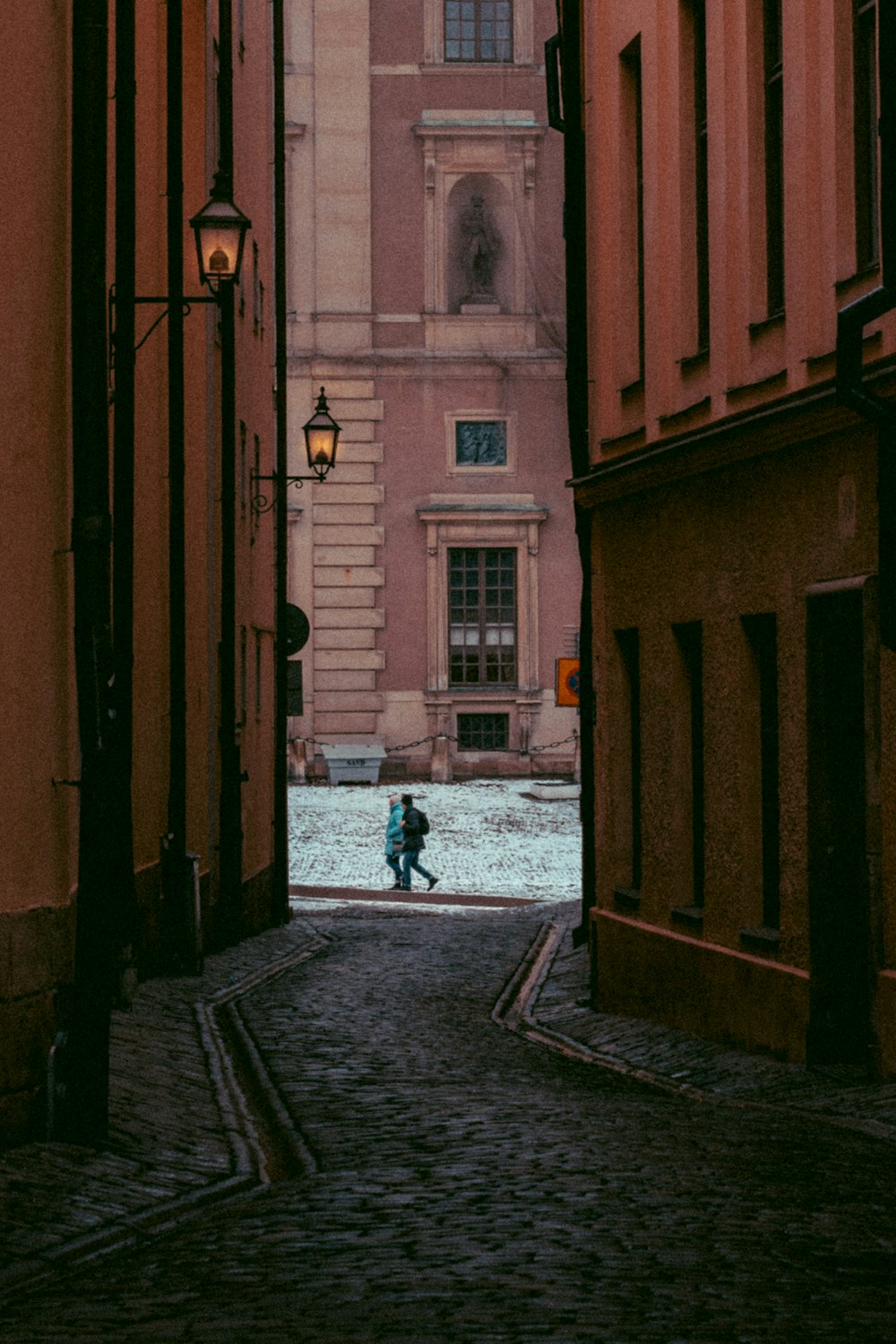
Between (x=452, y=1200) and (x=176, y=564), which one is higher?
(x=176, y=564)

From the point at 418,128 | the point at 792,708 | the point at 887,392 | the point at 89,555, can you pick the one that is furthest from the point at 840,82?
the point at 418,128

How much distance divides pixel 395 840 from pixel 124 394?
16671mm

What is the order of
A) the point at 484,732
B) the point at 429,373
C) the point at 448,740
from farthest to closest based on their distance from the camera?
the point at 429,373 → the point at 484,732 → the point at 448,740

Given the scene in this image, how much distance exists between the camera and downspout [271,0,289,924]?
85.0 ft

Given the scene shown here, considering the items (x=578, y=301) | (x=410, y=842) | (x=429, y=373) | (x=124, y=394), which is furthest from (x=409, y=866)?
(x=429, y=373)

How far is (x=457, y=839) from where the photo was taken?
36031 millimetres

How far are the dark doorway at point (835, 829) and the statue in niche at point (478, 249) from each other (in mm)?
33859

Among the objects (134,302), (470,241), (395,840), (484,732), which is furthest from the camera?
(470,241)

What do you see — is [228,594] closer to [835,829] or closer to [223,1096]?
[835,829]

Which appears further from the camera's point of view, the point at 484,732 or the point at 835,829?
the point at 484,732

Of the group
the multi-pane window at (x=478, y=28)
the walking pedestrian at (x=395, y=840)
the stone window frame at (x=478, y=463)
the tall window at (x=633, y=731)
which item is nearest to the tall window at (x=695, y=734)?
the tall window at (x=633, y=731)

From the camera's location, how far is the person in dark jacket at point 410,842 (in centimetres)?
2998

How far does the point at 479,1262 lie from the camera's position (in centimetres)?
710

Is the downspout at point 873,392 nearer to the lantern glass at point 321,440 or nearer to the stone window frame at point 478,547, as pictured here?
the lantern glass at point 321,440
